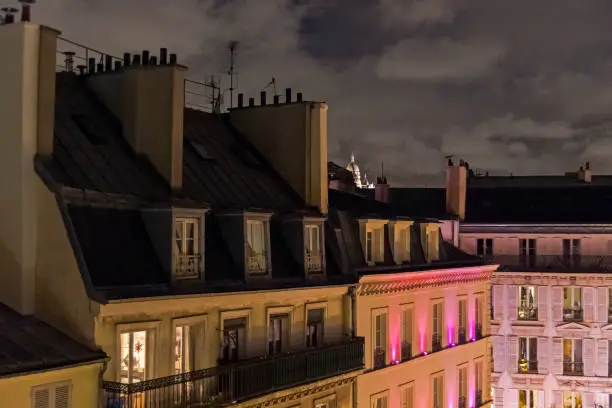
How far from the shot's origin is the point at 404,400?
34156 mm

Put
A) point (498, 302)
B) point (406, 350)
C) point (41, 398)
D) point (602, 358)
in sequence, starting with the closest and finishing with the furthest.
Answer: point (41, 398)
point (406, 350)
point (602, 358)
point (498, 302)

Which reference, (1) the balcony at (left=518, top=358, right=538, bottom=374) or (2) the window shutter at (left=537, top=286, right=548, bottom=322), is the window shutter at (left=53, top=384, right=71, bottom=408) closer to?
(2) the window shutter at (left=537, top=286, right=548, bottom=322)

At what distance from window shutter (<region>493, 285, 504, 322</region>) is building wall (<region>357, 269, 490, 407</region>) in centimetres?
1300

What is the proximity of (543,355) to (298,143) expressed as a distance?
31214 millimetres

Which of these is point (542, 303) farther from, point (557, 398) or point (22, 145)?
point (22, 145)

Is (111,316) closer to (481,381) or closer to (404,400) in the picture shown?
(404,400)

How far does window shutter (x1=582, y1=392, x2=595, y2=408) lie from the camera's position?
180 ft

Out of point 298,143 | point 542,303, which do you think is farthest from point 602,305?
point 298,143

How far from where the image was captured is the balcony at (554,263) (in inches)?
2137

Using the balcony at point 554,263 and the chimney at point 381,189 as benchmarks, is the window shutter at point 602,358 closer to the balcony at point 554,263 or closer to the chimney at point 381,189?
the balcony at point 554,263

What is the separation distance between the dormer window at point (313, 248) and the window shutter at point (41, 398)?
10.3m

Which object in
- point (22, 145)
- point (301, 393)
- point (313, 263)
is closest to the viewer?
point (22, 145)

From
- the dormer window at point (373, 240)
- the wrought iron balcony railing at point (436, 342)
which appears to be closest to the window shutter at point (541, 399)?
the wrought iron balcony railing at point (436, 342)

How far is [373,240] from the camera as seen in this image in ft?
105
